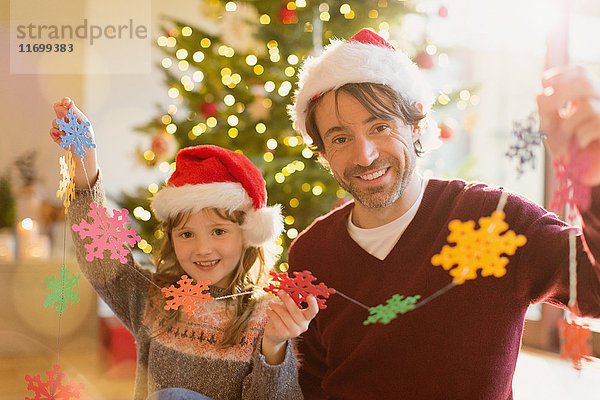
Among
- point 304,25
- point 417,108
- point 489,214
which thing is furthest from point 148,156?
point 489,214

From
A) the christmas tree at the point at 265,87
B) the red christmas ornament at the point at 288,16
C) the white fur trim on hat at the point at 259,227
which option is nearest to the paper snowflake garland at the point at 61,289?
the white fur trim on hat at the point at 259,227

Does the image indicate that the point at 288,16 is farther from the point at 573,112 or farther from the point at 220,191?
the point at 573,112

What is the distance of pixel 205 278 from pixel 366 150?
1.42ft

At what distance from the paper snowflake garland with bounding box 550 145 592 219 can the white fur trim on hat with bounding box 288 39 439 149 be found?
0.36 metres

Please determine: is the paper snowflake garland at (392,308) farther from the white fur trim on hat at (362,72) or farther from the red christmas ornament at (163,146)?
the red christmas ornament at (163,146)

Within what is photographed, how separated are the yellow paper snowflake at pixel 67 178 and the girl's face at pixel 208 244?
0.24 meters

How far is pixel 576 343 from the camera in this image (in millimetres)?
828

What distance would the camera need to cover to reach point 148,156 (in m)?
2.22

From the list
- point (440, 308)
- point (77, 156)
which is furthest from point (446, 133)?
point (77, 156)

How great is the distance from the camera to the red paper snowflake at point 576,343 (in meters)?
0.83

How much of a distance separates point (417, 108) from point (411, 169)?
0.13 metres

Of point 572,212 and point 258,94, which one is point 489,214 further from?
point 258,94

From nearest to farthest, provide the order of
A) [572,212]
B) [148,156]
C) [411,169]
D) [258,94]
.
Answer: [572,212]
[411,169]
[258,94]
[148,156]

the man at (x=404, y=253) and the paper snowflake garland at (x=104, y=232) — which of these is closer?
the man at (x=404, y=253)
